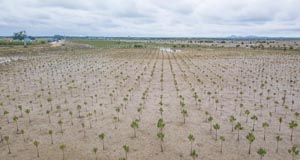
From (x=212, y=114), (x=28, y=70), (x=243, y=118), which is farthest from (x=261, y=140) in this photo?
(x=28, y=70)

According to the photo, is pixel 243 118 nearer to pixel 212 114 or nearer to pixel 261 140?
pixel 212 114

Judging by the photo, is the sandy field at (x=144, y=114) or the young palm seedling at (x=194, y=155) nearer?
the young palm seedling at (x=194, y=155)

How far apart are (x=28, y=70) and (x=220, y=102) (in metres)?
20.7

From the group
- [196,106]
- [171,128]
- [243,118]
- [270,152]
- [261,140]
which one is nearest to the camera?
[270,152]

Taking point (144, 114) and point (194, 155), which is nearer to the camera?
point (194, 155)

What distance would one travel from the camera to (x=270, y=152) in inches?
330

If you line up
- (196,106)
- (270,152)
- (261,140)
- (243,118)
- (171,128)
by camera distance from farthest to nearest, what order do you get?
(196,106) < (243,118) < (171,128) < (261,140) < (270,152)

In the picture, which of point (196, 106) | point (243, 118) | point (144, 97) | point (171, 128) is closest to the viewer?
point (171, 128)

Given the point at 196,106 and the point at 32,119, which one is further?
the point at 196,106

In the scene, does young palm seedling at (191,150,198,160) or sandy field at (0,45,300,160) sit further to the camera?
sandy field at (0,45,300,160)

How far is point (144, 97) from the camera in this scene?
15.1 m

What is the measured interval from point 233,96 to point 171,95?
13.0 feet

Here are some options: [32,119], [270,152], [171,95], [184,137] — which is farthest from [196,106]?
[32,119]

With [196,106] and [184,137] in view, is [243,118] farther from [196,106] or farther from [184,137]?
[184,137]
